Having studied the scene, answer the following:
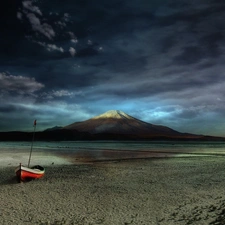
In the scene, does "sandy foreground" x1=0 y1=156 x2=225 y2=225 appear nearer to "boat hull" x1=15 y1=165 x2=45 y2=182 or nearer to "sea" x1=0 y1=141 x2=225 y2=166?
"boat hull" x1=15 y1=165 x2=45 y2=182

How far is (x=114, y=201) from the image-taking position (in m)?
14.1

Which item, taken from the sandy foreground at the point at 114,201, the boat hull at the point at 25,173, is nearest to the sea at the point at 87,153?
the boat hull at the point at 25,173

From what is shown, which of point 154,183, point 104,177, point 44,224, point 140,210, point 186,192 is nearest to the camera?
point 44,224

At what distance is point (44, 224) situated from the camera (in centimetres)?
1091

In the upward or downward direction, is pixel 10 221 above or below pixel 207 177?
below

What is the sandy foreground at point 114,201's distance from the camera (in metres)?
11.4

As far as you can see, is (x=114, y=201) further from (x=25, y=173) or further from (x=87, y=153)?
(x=87, y=153)

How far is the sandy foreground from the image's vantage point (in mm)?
11367

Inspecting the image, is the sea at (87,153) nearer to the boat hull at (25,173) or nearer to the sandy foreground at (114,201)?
the boat hull at (25,173)

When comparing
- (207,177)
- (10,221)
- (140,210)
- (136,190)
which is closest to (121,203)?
(140,210)

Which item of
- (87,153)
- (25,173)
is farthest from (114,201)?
(87,153)

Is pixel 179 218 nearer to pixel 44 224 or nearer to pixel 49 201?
pixel 44 224

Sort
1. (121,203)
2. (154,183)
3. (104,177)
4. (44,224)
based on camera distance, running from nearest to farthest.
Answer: (44,224) → (121,203) → (154,183) → (104,177)

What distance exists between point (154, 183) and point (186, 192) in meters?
3.13
